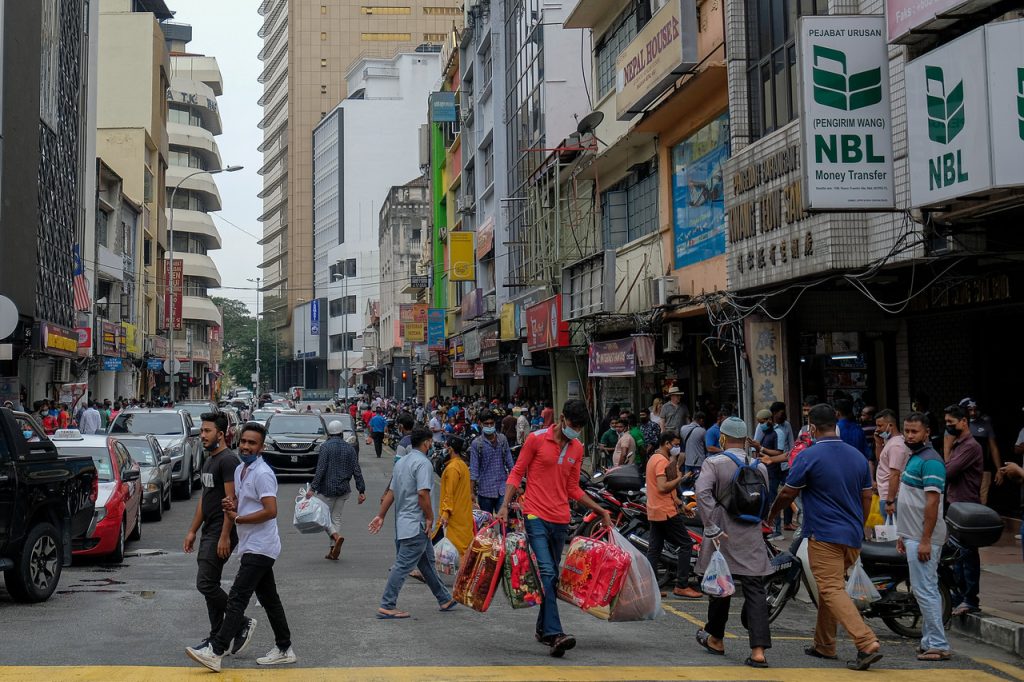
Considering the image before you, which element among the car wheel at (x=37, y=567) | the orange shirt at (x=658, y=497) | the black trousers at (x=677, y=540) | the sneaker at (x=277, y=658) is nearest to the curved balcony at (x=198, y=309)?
the car wheel at (x=37, y=567)

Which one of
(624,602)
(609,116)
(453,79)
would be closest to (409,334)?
(453,79)

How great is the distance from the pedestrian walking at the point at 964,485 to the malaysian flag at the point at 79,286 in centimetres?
3538

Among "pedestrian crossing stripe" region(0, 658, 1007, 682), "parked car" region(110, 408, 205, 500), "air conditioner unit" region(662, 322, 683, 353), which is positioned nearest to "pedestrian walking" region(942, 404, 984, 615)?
"pedestrian crossing stripe" region(0, 658, 1007, 682)

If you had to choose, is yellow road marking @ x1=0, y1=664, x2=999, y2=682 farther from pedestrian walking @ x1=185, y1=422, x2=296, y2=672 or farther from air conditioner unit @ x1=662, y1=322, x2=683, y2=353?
air conditioner unit @ x1=662, y1=322, x2=683, y2=353

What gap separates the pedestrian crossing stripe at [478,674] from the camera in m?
7.37

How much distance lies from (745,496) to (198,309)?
8188cm

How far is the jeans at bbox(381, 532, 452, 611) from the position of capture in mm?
9789

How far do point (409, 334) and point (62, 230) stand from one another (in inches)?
924

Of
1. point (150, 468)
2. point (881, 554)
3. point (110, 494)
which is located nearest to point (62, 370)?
point (150, 468)

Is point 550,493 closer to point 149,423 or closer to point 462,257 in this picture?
point 149,423

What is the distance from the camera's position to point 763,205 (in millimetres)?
16391

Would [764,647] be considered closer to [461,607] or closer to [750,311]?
[461,607]

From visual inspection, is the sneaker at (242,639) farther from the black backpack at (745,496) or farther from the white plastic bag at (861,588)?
the white plastic bag at (861,588)

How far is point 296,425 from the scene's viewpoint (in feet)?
88.2
